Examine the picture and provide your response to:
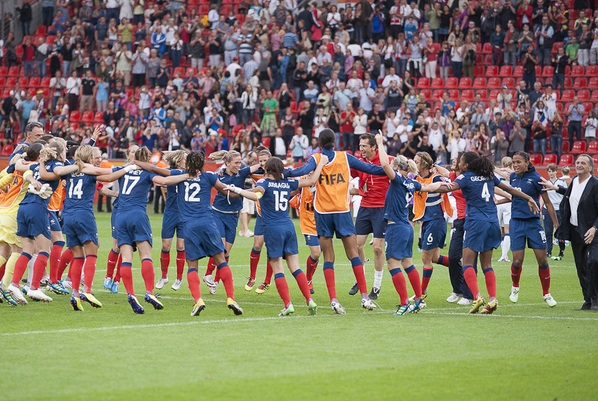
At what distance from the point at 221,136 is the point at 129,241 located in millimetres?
21856

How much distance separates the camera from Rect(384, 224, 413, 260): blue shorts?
1325 cm

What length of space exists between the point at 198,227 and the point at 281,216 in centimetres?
113

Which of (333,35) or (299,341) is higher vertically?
(333,35)

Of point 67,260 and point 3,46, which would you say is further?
point 3,46

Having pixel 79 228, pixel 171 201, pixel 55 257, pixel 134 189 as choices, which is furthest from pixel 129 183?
pixel 55 257

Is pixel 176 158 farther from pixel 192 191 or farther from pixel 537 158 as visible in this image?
pixel 537 158

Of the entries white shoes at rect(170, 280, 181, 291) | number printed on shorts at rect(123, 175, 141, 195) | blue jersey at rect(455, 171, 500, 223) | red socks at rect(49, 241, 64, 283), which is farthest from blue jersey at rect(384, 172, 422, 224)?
red socks at rect(49, 241, 64, 283)

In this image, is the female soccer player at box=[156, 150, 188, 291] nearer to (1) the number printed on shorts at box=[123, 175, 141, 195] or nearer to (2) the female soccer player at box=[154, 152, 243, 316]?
(1) the number printed on shorts at box=[123, 175, 141, 195]

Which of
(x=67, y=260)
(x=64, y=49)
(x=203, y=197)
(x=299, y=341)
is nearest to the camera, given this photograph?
(x=299, y=341)

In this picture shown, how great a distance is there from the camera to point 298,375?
30.0 feet

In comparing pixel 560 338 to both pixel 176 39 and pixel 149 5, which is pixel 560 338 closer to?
pixel 176 39

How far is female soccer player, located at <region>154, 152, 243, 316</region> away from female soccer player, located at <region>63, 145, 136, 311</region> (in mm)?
965

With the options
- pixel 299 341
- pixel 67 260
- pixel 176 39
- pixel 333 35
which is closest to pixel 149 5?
pixel 176 39

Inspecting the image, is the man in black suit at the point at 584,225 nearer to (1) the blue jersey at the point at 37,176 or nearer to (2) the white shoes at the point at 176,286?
(2) the white shoes at the point at 176,286
